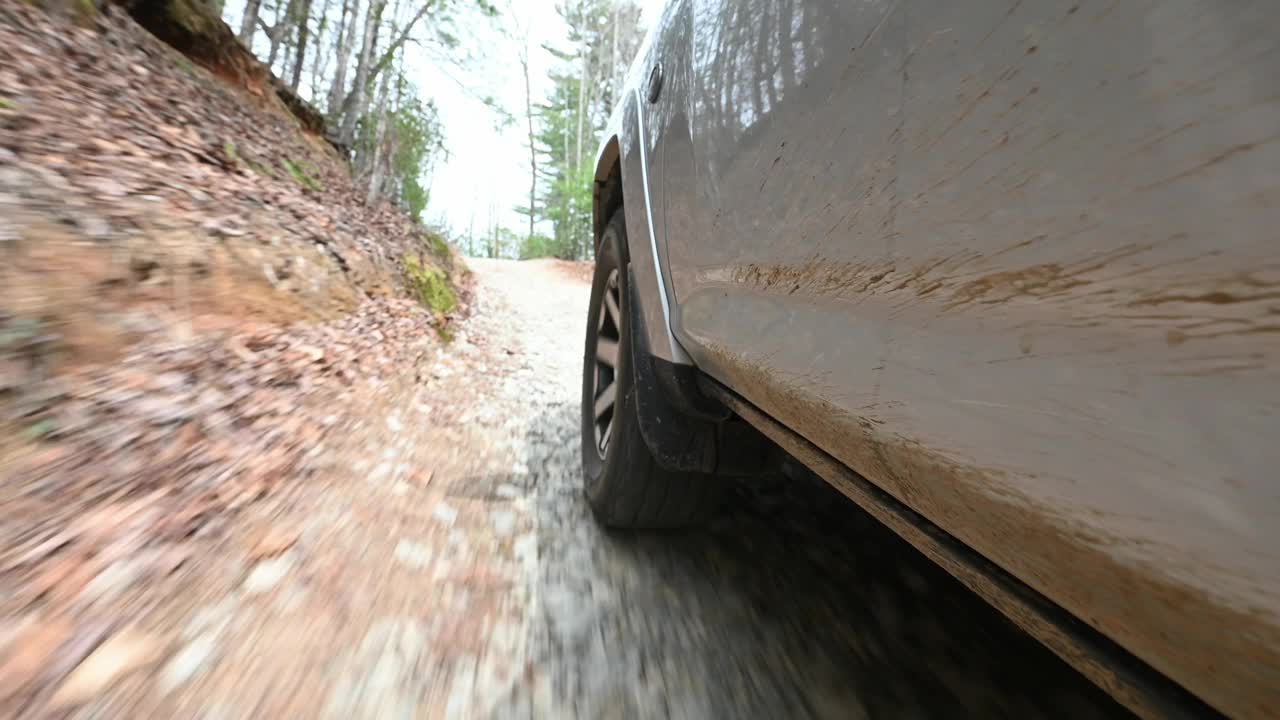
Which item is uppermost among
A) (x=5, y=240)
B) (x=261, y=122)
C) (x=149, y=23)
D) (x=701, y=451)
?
(x=149, y=23)

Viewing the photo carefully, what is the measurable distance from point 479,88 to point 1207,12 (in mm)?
14153

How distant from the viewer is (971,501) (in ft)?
1.94

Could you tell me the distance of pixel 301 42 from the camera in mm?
11000

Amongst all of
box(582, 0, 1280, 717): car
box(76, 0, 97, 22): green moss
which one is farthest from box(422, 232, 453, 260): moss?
box(582, 0, 1280, 717): car

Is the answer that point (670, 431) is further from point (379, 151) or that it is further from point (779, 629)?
point (379, 151)

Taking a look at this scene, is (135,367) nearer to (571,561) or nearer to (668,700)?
(571,561)

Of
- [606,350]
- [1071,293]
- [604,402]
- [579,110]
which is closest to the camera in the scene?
[1071,293]

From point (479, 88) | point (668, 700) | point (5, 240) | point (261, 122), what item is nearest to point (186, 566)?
point (668, 700)

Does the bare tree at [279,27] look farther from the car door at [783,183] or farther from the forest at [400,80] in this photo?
the car door at [783,183]

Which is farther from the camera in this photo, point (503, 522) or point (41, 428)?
point (503, 522)

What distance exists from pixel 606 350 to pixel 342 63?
11.3 m

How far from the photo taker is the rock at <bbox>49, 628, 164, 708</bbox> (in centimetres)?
115

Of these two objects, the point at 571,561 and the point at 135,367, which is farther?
the point at 135,367

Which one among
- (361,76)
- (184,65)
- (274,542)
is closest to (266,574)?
(274,542)
